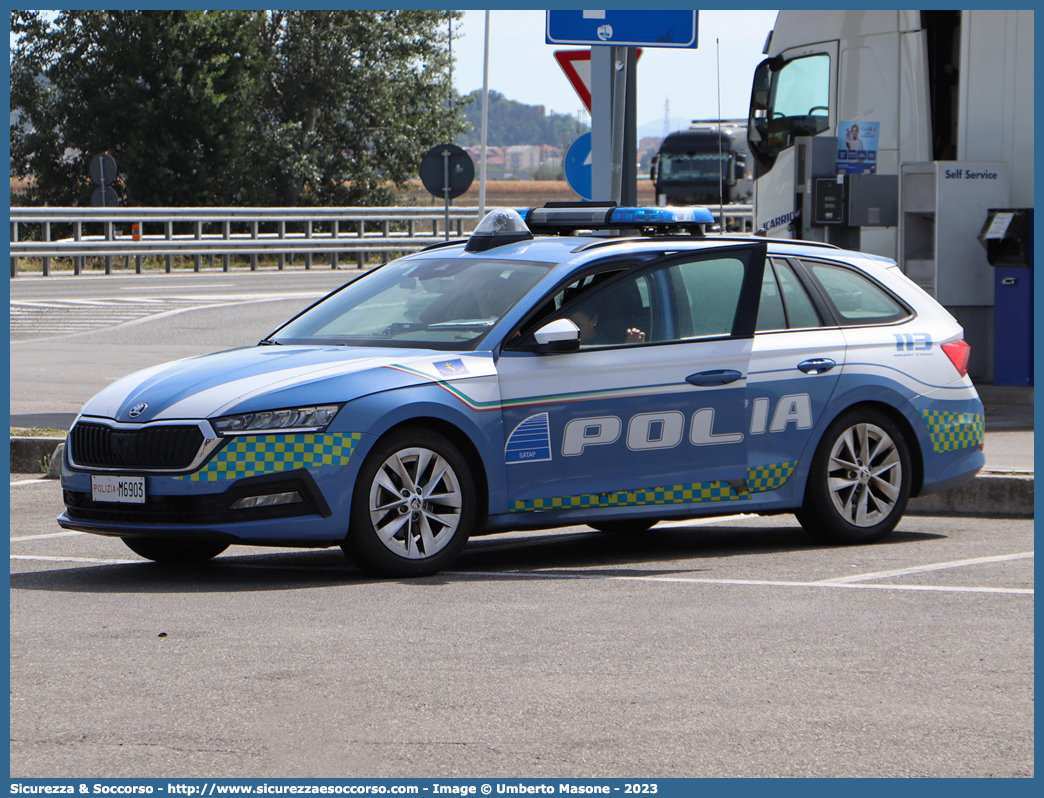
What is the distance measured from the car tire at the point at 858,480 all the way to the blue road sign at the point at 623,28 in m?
3.54

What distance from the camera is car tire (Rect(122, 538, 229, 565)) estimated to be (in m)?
7.59

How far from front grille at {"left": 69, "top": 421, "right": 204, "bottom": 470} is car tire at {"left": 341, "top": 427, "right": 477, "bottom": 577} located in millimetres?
740

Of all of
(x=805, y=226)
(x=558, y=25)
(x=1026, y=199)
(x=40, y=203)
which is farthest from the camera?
(x=40, y=203)

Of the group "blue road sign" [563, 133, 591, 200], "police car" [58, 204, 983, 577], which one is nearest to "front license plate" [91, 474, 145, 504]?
"police car" [58, 204, 983, 577]

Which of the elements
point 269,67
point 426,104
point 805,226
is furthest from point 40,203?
point 805,226

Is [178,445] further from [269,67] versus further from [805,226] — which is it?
[269,67]

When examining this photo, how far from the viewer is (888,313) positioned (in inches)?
344

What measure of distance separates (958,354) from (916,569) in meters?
1.72

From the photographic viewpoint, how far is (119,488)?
6922mm

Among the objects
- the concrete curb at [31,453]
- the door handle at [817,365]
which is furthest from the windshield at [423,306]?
the concrete curb at [31,453]

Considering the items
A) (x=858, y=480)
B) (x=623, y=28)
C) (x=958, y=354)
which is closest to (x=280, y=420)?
(x=858, y=480)

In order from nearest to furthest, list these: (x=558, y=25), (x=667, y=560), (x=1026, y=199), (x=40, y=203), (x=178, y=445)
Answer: (x=178, y=445), (x=667, y=560), (x=558, y=25), (x=1026, y=199), (x=40, y=203)

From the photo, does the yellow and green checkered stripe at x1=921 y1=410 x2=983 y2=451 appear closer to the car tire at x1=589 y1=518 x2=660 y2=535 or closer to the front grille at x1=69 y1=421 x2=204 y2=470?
the car tire at x1=589 y1=518 x2=660 y2=535

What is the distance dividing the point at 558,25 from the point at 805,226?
5210 mm
